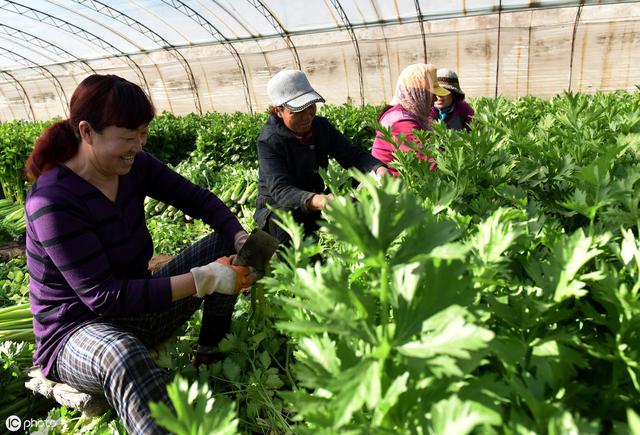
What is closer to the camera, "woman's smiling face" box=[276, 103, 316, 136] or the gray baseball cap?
the gray baseball cap

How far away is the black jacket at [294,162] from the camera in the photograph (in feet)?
9.40

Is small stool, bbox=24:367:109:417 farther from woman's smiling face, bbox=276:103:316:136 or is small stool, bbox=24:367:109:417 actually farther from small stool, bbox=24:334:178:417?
woman's smiling face, bbox=276:103:316:136

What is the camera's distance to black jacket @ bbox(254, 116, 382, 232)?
287 cm

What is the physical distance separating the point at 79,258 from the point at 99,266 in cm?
8

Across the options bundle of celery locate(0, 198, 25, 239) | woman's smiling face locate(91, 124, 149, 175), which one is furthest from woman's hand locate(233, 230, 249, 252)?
bundle of celery locate(0, 198, 25, 239)

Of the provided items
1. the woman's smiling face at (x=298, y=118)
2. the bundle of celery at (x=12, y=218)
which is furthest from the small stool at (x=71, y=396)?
the bundle of celery at (x=12, y=218)

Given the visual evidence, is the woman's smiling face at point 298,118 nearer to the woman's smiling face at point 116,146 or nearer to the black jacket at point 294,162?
the black jacket at point 294,162

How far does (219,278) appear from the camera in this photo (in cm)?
199

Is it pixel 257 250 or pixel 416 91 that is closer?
pixel 257 250

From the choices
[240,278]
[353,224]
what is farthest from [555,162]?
[353,224]

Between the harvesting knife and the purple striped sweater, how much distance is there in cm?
34

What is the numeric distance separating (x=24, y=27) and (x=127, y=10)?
18.5 feet

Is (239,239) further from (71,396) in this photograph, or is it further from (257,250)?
(71,396)

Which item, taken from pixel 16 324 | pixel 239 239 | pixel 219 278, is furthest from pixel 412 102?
pixel 16 324
